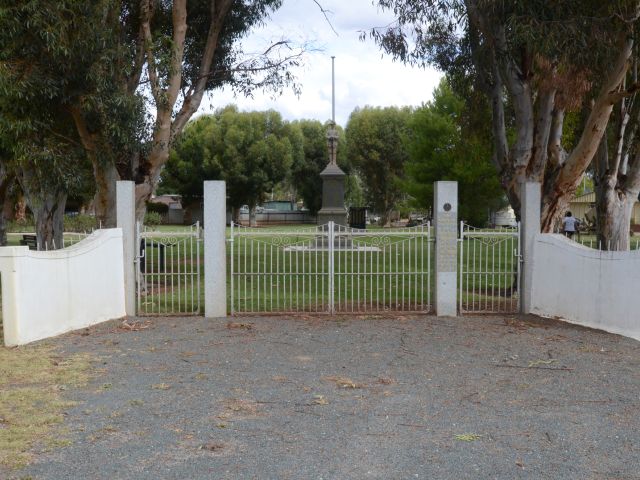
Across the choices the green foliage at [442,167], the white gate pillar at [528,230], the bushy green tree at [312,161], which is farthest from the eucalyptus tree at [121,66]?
the bushy green tree at [312,161]

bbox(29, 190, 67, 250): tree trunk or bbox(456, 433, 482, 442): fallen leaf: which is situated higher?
bbox(29, 190, 67, 250): tree trunk

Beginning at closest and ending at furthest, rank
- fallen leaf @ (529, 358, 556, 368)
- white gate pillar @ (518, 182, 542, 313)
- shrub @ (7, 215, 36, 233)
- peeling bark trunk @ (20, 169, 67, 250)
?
fallen leaf @ (529, 358, 556, 368)
white gate pillar @ (518, 182, 542, 313)
peeling bark trunk @ (20, 169, 67, 250)
shrub @ (7, 215, 36, 233)

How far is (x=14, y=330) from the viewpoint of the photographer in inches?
343

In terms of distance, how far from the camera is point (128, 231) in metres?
11.2

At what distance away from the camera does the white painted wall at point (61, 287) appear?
28.5 feet

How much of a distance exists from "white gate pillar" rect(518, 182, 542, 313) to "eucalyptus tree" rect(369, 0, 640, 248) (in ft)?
7.02

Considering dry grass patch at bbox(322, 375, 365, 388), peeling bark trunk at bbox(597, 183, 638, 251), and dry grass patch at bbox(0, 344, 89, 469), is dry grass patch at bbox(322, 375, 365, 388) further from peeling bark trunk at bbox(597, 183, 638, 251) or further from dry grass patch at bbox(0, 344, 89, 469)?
peeling bark trunk at bbox(597, 183, 638, 251)

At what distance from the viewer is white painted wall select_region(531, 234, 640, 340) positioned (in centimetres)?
940

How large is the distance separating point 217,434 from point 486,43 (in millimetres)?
A: 10161

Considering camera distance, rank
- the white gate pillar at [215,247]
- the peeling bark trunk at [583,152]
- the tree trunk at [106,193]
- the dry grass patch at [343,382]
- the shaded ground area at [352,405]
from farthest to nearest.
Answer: the tree trunk at [106,193], the peeling bark trunk at [583,152], the white gate pillar at [215,247], the dry grass patch at [343,382], the shaded ground area at [352,405]

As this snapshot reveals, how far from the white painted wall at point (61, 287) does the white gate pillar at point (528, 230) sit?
6.47 m

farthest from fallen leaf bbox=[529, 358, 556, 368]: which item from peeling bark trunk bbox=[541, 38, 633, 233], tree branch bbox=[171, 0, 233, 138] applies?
tree branch bbox=[171, 0, 233, 138]

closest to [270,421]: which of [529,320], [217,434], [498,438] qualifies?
[217,434]

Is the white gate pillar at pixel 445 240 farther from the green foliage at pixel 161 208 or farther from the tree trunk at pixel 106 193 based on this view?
the green foliage at pixel 161 208
